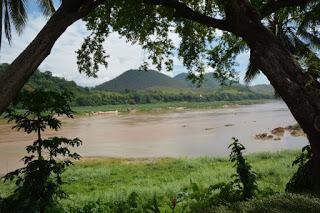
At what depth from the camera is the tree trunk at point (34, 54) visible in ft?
19.8

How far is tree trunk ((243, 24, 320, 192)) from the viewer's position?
6.46m

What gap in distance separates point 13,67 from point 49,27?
0.86 metres

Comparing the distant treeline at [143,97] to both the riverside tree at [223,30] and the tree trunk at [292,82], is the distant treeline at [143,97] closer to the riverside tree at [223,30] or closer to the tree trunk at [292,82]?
the riverside tree at [223,30]

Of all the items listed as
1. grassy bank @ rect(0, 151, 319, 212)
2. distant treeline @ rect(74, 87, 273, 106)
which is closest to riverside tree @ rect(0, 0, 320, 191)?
grassy bank @ rect(0, 151, 319, 212)

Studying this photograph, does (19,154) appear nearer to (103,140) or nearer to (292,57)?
(103,140)

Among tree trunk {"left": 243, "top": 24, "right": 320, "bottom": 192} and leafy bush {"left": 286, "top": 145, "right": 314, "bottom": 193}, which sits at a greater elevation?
tree trunk {"left": 243, "top": 24, "right": 320, "bottom": 192}

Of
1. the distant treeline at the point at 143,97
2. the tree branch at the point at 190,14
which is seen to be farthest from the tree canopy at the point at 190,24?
the distant treeline at the point at 143,97

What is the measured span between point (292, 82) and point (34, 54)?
387 centimetres

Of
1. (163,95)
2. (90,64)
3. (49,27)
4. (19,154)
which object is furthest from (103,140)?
(163,95)

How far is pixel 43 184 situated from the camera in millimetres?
5898

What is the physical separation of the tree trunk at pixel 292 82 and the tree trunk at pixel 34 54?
115 inches

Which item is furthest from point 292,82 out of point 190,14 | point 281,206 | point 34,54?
point 34,54

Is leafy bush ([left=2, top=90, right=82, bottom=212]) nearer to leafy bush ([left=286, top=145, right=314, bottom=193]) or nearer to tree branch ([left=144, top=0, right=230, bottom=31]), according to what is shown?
tree branch ([left=144, top=0, right=230, bottom=31])

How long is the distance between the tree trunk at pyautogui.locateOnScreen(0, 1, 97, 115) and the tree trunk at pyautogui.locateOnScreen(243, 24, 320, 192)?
9.62ft
